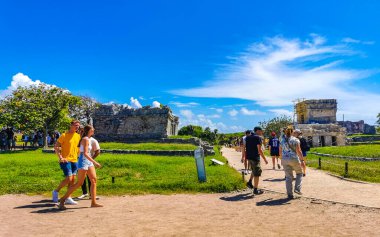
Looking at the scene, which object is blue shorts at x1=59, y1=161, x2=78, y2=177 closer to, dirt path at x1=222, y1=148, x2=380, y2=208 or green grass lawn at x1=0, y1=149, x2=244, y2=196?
green grass lawn at x1=0, y1=149, x2=244, y2=196

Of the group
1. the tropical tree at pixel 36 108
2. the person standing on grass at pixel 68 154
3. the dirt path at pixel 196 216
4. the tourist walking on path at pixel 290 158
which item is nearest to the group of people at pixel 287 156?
the tourist walking on path at pixel 290 158

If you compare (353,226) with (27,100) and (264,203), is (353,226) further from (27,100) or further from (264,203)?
(27,100)

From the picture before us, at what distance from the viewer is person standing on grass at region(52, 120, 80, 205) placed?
29.7 ft

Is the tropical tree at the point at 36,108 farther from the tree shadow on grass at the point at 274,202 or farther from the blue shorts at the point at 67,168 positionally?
the tree shadow on grass at the point at 274,202

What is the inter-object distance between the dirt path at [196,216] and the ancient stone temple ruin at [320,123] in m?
32.6

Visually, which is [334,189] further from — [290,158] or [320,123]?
[320,123]

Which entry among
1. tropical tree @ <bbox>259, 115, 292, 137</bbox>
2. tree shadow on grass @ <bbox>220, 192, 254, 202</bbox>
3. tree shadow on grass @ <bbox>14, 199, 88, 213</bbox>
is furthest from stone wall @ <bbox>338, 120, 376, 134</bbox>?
tree shadow on grass @ <bbox>14, 199, 88, 213</bbox>

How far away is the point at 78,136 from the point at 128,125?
26471 millimetres

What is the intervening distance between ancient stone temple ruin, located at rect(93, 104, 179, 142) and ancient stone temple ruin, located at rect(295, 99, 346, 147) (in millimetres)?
17160

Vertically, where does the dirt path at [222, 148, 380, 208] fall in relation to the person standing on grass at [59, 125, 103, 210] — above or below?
below

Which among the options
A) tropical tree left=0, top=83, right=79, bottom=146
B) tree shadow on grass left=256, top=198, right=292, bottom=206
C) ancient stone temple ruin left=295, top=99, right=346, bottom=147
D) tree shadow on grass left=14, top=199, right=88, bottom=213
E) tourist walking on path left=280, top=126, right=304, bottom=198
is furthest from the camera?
ancient stone temple ruin left=295, top=99, right=346, bottom=147

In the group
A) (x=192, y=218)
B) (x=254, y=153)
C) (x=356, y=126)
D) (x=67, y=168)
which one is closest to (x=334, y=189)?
(x=254, y=153)

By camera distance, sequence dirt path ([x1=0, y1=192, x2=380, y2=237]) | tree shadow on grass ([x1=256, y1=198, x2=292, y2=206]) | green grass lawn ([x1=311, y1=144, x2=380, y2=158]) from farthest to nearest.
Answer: green grass lawn ([x1=311, y1=144, x2=380, y2=158]), tree shadow on grass ([x1=256, y1=198, x2=292, y2=206]), dirt path ([x1=0, y1=192, x2=380, y2=237])

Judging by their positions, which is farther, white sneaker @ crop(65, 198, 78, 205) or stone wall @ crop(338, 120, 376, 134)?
stone wall @ crop(338, 120, 376, 134)
